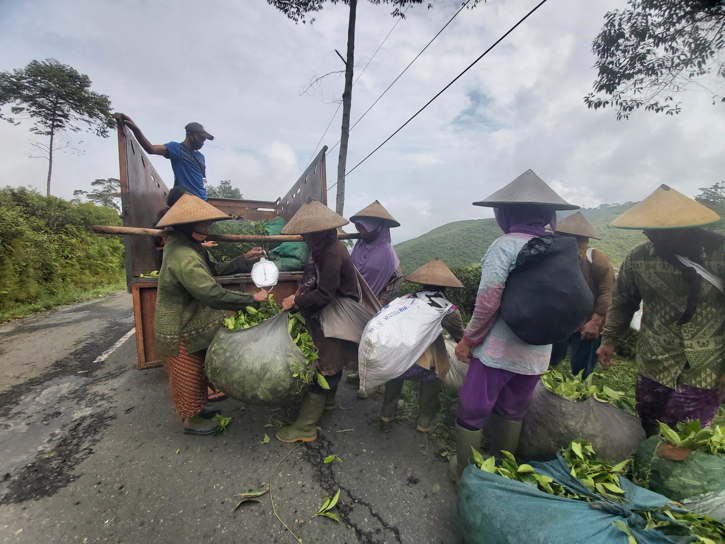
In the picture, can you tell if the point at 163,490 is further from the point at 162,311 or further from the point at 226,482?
the point at 162,311

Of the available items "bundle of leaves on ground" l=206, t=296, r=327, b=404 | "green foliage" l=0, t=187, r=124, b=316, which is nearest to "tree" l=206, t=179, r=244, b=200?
"green foliage" l=0, t=187, r=124, b=316

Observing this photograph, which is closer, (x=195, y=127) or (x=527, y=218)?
(x=527, y=218)

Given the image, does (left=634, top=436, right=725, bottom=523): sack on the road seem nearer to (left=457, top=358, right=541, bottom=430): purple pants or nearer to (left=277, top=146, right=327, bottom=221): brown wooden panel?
(left=457, top=358, right=541, bottom=430): purple pants

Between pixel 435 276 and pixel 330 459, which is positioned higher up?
pixel 435 276

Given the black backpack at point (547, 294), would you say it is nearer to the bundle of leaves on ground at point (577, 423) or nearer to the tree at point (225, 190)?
the bundle of leaves on ground at point (577, 423)

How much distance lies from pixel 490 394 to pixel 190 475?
86.2 inches

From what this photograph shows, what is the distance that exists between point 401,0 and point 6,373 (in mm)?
11428

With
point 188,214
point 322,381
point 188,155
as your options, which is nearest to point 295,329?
point 322,381

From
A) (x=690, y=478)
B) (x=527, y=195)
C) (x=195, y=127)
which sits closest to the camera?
(x=690, y=478)

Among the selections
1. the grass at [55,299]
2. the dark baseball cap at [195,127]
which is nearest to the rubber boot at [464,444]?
the dark baseball cap at [195,127]

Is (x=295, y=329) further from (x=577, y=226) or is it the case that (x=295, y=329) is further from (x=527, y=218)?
(x=577, y=226)

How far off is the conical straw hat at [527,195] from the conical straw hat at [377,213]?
155cm

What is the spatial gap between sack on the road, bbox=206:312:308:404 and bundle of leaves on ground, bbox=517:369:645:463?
66.7 inches

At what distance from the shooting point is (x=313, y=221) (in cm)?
241
